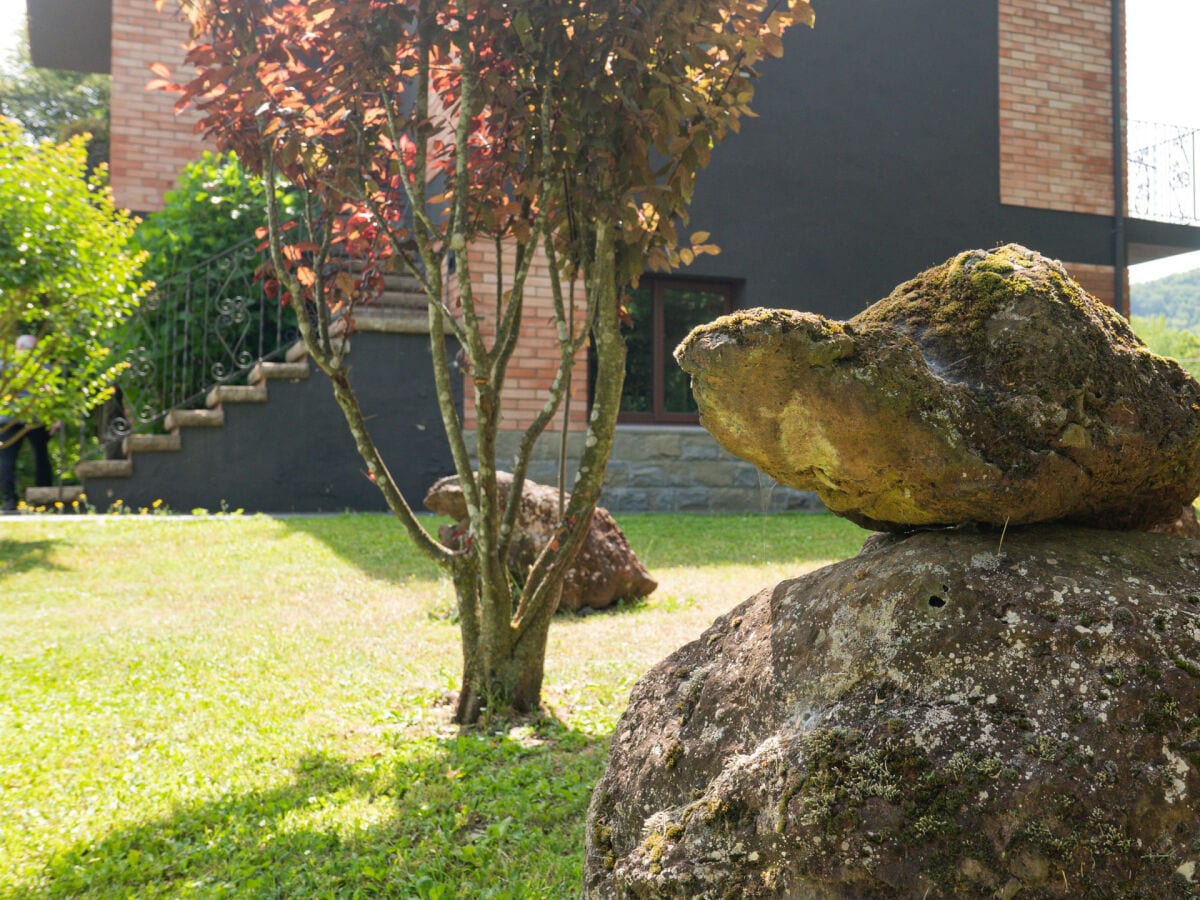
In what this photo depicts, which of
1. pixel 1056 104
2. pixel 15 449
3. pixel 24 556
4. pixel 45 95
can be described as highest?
pixel 45 95

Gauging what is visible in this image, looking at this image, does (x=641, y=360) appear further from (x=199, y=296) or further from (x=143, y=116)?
(x=143, y=116)

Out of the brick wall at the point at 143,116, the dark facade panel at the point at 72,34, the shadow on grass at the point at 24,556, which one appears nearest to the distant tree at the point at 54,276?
the shadow on grass at the point at 24,556

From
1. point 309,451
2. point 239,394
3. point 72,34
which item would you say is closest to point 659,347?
point 309,451

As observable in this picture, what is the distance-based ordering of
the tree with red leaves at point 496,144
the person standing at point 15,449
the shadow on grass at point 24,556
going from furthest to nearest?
1. the person standing at point 15,449
2. the shadow on grass at point 24,556
3. the tree with red leaves at point 496,144

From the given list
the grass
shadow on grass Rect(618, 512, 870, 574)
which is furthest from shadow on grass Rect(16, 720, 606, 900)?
shadow on grass Rect(618, 512, 870, 574)

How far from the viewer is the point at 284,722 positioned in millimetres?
4754

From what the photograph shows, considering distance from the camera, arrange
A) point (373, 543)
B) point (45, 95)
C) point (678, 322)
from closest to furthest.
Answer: point (373, 543) < point (678, 322) < point (45, 95)

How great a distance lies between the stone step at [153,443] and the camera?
10.7 meters

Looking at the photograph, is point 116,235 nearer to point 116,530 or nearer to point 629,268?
point 116,530

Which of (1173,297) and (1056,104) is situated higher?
(1173,297)

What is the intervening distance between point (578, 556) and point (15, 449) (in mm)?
8035

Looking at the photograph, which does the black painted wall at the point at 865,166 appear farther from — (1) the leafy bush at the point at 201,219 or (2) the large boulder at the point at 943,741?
(2) the large boulder at the point at 943,741

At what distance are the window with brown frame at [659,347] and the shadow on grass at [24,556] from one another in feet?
19.9

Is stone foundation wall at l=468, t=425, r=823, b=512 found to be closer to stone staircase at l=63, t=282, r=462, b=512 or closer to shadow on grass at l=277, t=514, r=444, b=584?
stone staircase at l=63, t=282, r=462, b=512
